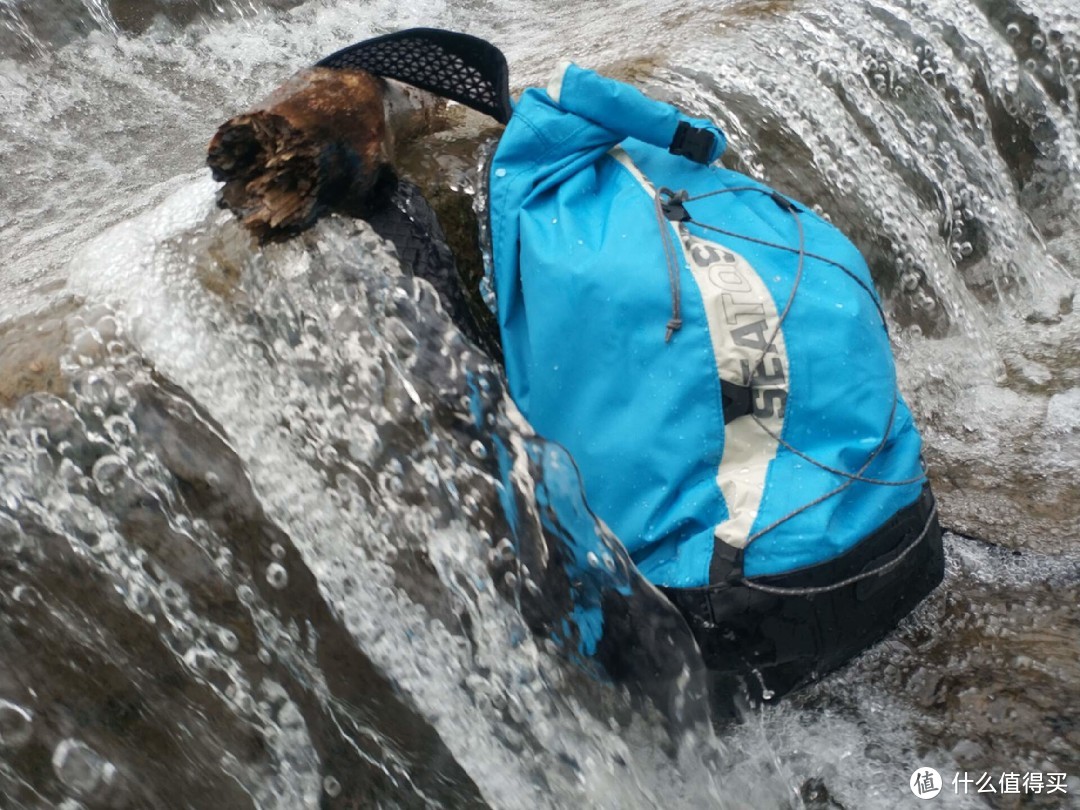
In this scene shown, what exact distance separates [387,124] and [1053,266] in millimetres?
2754

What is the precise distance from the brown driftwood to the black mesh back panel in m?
0.13

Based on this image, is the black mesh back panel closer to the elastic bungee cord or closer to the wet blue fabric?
the wet blue fabric

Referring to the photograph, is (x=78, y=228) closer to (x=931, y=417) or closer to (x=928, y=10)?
(x=931, y=417)

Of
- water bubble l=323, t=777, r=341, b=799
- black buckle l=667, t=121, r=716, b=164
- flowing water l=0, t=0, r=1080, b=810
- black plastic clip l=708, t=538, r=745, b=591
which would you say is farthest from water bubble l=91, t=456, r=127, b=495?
black buckle l=667, t=121, r=716, b=164

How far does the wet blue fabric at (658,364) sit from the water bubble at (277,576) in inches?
23.0

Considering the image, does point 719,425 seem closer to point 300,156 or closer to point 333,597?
point 333,597

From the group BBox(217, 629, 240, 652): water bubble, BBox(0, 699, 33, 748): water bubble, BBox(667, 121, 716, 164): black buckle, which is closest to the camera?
BBox(0, 699, 33, 748): water bubble

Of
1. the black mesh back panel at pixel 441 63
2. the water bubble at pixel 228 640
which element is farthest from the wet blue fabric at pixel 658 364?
the water bubble at pixel 228 640

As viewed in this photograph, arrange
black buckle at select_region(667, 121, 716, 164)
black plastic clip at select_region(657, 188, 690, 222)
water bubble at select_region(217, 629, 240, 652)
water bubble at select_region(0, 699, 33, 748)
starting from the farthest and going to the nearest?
black buckle at select_region(667, 121, 716, 164), black plastic clip at select_region(657, 188, 690, 222), water bubble at select_region(217, 629, 240, 652), water bubble at select_region(0, 699, 33, 748)

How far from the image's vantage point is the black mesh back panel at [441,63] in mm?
2297

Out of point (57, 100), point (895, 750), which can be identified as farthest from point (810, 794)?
point (57, 100)

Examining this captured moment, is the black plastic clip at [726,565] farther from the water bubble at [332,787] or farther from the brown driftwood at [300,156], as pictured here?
the brown driftwood at [300,156]

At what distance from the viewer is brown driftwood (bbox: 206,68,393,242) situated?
2.01m

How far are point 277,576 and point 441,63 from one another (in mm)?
1215
